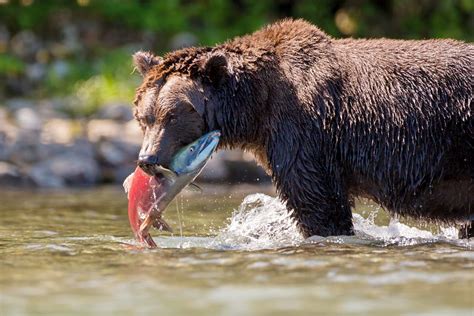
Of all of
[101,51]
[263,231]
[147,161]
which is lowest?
[263,231]

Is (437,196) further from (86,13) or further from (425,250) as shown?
(86,13)

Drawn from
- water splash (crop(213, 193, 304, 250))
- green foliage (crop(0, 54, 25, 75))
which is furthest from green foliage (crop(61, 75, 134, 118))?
water splash (crop(213, 193, 304, 250))

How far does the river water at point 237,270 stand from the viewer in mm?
5324

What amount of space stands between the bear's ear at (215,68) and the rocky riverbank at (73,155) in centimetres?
557

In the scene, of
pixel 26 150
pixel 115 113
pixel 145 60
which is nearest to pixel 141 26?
pixel 115 113

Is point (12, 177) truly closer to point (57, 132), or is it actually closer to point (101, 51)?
point (57, 132)

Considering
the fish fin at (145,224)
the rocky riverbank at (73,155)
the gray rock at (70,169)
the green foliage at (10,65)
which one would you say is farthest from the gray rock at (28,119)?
the fish fin at (145,224)

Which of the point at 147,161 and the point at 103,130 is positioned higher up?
the point at 103,130

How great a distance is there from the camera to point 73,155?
1338cm

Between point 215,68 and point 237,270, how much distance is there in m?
1.90

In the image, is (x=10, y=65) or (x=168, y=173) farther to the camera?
(x=10, y=65)

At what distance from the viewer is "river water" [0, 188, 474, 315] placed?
17.5 feet

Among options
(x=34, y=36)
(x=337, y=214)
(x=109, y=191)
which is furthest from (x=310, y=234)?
(x=34, y=36)

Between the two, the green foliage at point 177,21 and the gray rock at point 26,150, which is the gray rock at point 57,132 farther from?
the green foliage at point 177,21
